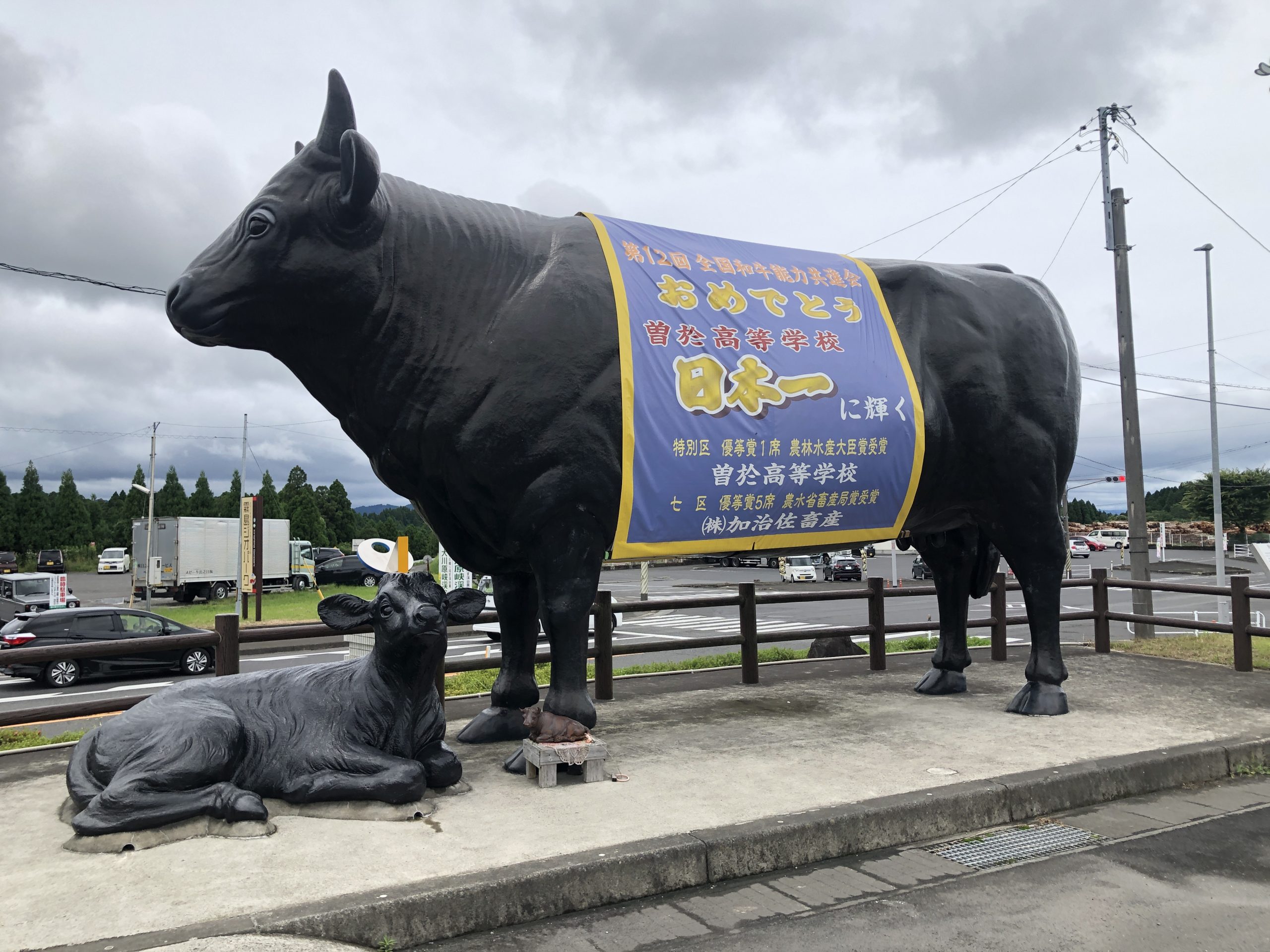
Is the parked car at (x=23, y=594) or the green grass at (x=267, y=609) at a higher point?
the parked car at (x=23, y=594)

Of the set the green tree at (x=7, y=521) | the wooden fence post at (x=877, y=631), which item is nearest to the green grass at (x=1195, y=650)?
the wooden fence post at (x=877, y=631)

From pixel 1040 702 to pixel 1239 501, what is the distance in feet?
221

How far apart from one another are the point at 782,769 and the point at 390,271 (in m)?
3.18

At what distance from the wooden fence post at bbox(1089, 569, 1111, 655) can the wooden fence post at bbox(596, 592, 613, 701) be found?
16.6ft

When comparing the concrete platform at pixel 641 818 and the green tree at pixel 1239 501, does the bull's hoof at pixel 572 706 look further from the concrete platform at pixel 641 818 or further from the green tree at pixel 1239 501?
the green tree at pixel 1239 501

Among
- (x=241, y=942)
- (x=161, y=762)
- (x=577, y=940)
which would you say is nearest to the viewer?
(x=241, y=942)

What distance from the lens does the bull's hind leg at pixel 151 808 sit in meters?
3.51

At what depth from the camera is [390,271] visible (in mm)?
4535

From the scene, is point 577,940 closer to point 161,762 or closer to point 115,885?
point 115,885

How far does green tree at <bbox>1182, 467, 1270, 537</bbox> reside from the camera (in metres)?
61.2

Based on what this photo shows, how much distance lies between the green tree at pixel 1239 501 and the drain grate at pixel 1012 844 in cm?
6578

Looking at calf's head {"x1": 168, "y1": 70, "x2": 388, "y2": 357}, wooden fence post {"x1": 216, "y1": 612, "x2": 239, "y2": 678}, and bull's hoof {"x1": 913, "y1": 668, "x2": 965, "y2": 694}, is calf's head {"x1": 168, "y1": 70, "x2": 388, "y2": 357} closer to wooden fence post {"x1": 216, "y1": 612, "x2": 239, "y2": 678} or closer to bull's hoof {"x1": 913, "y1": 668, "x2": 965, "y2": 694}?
wooden fence post {"x1": 216, "y1": 612, "x2": 239, "y2": 678}

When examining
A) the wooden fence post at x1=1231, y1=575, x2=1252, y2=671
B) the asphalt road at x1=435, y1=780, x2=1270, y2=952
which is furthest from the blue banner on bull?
the wooden fence post at x1=1231, y1=575, x2=1252, y2=671

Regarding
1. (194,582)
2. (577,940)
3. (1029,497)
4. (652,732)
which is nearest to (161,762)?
(577,940)
